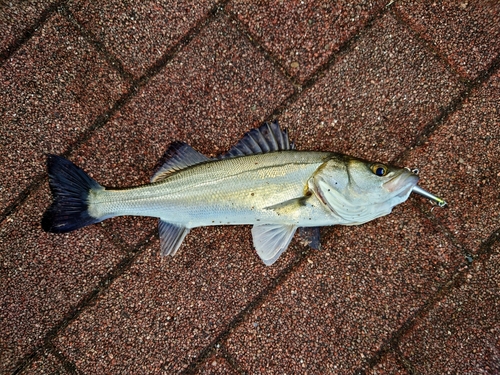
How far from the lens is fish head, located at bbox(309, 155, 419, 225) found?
251 cm

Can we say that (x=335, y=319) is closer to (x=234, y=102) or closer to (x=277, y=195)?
(x=277, y=195)

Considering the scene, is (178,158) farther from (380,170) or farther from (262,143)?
(380,170)

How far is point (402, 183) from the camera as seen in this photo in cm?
248

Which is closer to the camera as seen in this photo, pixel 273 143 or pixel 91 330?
pixel 273 143

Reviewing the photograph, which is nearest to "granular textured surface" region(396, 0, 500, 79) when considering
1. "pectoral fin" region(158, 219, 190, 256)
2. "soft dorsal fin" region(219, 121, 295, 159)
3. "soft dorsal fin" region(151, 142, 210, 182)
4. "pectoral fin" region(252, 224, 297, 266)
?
"soft dorsal fin" region(219, 121, 295, 159)

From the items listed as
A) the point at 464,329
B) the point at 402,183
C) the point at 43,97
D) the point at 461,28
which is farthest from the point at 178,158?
the point at 464,329

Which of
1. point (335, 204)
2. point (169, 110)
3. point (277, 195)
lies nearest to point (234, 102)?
point (169, 110)

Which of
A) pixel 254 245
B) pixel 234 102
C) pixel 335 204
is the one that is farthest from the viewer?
pixel 234 102

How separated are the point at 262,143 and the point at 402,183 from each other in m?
1.00

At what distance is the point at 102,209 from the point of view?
2.66 m

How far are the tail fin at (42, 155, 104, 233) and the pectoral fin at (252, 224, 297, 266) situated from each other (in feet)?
3.99

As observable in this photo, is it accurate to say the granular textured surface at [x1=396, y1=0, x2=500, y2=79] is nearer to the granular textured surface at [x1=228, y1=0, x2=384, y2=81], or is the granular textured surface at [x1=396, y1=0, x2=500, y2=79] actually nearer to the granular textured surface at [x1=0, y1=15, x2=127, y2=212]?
the granular textured surface at [x1=228, y1=0, x2=384, y2=81]

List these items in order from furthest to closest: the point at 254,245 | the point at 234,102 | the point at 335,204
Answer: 1. the point at 234,102
2. the point at 254,245
3. the point at 335,204

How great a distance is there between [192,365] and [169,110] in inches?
79.0
